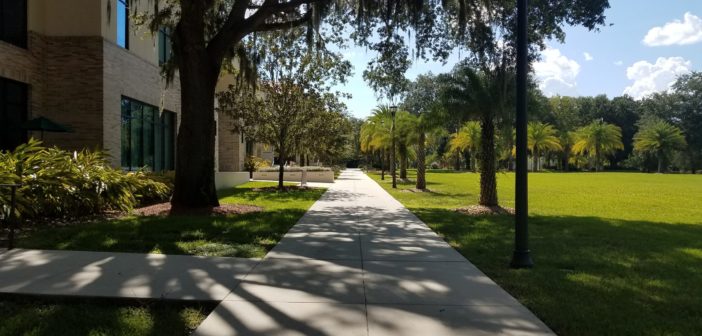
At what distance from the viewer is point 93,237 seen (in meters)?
9.25

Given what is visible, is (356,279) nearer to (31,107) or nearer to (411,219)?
(411,219)

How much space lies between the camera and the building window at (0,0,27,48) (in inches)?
643

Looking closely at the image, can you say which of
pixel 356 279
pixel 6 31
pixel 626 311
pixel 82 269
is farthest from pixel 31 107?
pixel 626 311

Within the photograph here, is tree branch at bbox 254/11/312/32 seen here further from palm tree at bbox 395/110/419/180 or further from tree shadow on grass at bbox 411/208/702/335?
palm tree at bbox 395/110/419/180

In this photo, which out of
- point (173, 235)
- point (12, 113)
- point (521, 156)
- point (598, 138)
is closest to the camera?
point (521, 156)

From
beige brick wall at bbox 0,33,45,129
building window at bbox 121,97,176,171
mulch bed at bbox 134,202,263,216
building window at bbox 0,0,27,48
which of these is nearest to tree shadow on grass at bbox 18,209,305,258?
mulch bed at bbox 134,202,263,216

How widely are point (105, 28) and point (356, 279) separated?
1493 centimetres

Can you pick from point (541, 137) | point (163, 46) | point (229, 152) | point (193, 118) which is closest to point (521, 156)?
point (193, 118)

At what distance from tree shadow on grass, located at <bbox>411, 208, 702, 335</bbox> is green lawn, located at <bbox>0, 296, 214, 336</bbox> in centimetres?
334

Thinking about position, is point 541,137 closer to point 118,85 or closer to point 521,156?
point 118,85

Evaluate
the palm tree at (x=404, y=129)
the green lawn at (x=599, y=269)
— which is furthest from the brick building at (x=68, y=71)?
the palm tree at (x=404, y=129)

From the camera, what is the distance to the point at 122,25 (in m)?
19.8

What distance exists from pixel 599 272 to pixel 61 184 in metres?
10.2

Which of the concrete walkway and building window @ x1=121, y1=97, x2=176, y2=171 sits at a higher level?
building window @ x1=121, y1=97, x2=176, y2=171
